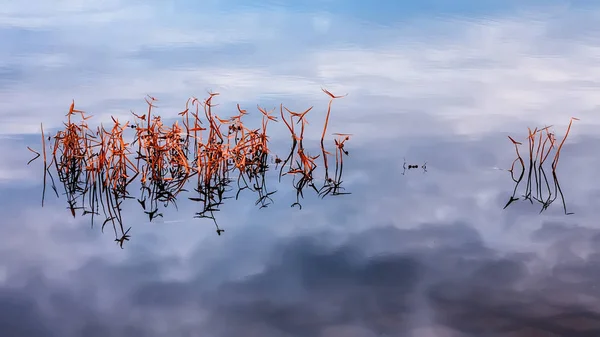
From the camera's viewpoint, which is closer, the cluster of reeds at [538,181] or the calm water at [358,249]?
the calm water at [358,249]

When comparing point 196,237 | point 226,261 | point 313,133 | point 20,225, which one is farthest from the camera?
point 313,133

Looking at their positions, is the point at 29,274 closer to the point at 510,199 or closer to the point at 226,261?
the point at 226,261

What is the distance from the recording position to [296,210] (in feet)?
47.9

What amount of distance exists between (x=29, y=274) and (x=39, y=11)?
107m

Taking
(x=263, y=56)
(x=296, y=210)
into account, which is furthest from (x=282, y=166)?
(x=263, y=56)

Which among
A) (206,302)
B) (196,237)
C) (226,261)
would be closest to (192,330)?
(206,302)

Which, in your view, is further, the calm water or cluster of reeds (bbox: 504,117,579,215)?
cluster of reeds (bbox: 504,117,579,215)

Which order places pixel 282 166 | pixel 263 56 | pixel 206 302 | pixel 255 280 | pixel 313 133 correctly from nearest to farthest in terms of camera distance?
pixel 206 302 < pixel 255 280 < pixel 282 166 < pixel 313 133 < pixel 263 56

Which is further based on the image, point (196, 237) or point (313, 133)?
point (313, 133)

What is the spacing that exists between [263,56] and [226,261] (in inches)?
1613

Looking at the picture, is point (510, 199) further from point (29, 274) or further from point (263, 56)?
point (263, 56)

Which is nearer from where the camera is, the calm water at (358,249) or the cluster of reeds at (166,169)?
the calm water at (358,249)

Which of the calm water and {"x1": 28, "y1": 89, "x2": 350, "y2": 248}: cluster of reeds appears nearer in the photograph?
the calm water

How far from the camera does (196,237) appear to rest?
13180mm
